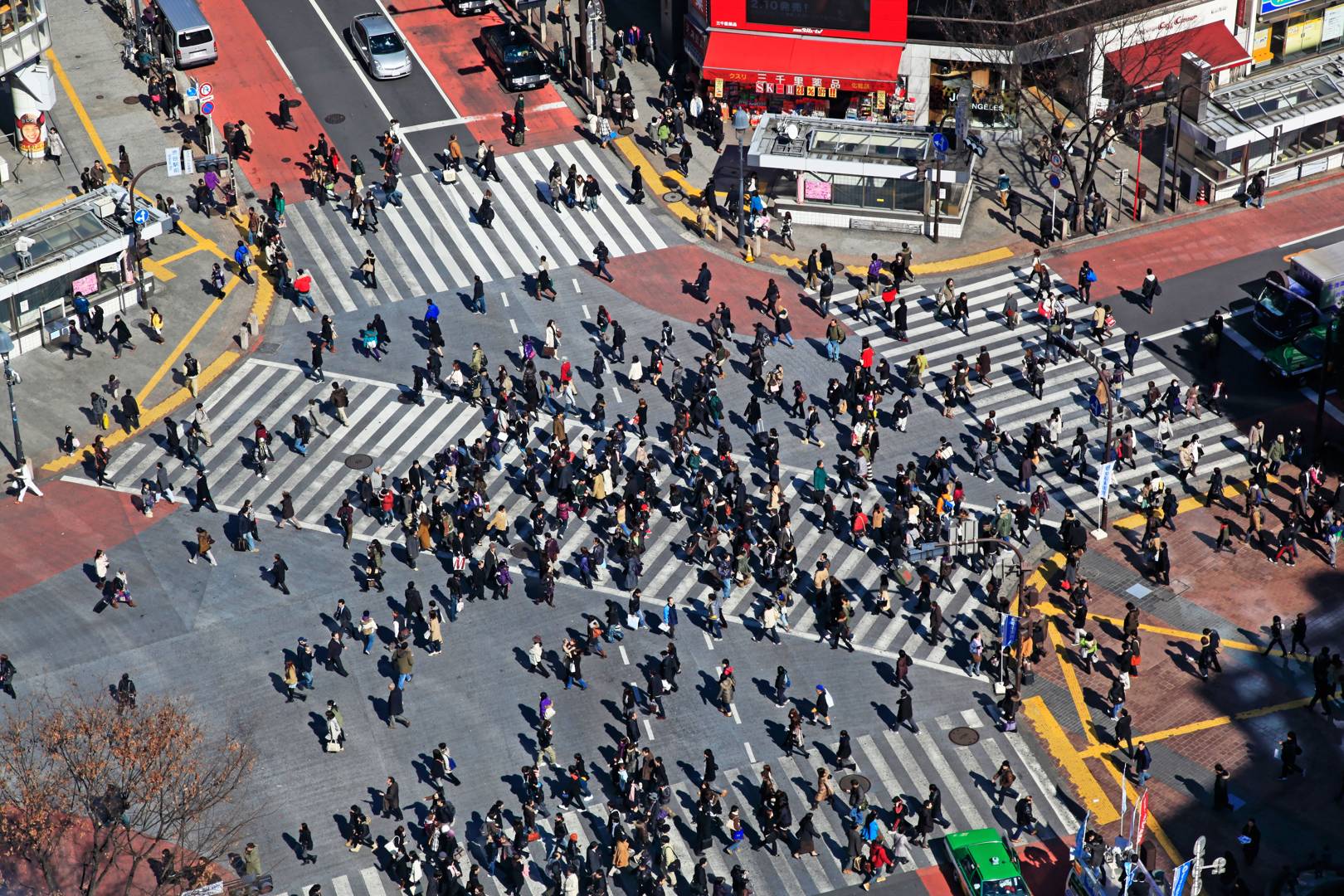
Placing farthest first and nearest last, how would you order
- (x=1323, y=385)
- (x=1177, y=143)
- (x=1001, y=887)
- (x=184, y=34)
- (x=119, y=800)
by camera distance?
→ (x=184, y=34)
(x=1177, y=143)
(x=1323, y=385)
(x=1001, y=887)
(x=119, y=800)

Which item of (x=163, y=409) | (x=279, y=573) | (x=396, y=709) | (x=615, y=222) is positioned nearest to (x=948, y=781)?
(x=396, y=709)

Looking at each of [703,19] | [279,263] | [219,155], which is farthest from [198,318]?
[703,19]

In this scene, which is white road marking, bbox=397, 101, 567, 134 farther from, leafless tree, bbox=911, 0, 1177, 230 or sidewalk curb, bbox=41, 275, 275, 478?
leafless tree, bbox=911, 0, 1177, 230

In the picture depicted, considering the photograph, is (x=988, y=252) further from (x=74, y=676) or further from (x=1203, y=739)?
(x=74, y=676)

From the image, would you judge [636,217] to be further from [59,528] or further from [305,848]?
[305,848]

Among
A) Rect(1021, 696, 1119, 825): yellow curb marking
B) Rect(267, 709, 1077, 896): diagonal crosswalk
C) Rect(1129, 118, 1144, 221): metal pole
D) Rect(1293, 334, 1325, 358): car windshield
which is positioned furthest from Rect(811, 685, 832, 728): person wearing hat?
Rect(1129, 118, 1144, 221): metal pole

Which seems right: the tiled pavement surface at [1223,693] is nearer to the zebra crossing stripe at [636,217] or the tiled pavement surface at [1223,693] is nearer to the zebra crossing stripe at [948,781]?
the zebra crossing stripe at [948,781]
